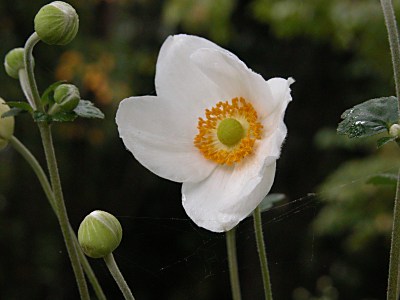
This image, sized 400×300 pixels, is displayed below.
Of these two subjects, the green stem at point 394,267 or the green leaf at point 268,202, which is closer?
the green stem at point 394,267

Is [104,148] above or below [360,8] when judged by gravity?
below

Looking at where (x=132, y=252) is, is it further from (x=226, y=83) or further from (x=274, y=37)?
(x=226, y=83)

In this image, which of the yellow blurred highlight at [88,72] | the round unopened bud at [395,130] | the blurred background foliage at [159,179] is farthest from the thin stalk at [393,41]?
the yellow blurred highlight at [88,72]

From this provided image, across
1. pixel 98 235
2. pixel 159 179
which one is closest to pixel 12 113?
pixel 98 235

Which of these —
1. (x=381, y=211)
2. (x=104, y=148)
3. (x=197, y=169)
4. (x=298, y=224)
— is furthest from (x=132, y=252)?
(x=197, y=169)

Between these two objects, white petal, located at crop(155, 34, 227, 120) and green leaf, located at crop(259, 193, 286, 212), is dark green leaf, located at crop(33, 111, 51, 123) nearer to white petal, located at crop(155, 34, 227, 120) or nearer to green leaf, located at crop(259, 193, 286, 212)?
white petal, located at crop(155, 34, 227, 120)

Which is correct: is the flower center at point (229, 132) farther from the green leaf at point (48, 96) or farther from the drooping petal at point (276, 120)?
the green leaf at point (48, 96)

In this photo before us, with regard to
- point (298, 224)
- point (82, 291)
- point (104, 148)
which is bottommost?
point (298, 224)
